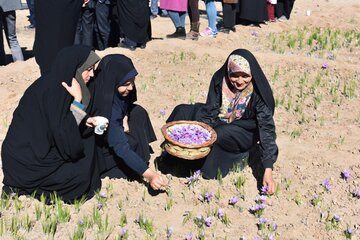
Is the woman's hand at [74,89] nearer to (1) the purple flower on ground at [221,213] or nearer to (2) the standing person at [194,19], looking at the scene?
(1) the purple flower on ground at [221,213]

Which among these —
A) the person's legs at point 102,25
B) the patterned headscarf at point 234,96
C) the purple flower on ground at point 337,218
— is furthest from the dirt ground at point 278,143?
the patterned headscarf at point 234,96

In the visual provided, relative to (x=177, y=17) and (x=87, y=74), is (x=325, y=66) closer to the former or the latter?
(x=177, y=17)

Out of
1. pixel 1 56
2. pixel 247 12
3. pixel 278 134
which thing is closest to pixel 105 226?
pixel 278 134

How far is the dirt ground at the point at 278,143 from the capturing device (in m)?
3.41

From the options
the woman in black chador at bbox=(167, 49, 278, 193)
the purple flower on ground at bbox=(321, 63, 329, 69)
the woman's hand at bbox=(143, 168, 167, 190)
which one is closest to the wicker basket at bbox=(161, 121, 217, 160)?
the woman's hand at bbox=(143, 168, 167, 190)

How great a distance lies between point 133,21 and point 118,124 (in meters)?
3.55

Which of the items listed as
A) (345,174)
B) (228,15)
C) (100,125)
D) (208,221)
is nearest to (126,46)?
(228,15)

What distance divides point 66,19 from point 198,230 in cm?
313

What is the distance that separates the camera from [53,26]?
544 cm

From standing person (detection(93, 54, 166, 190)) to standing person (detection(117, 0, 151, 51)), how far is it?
3.20 m

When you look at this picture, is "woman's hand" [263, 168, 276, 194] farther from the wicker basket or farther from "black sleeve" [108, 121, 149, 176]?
"black sleeve" [108, 121, 149, 176]

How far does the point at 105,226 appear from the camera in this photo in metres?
3.30

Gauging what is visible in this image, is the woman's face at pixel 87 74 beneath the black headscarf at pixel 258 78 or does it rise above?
above

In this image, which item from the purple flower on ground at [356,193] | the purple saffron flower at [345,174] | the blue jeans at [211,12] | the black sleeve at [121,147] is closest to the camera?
the black sleeve at [121,147]
